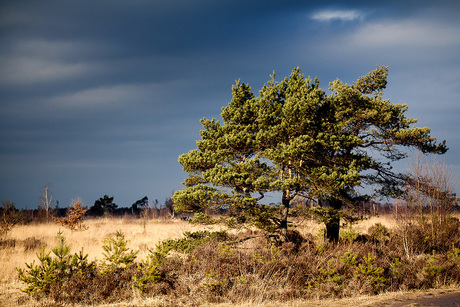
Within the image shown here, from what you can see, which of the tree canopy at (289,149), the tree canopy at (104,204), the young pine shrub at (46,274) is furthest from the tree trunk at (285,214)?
the tree canopy at (104,204)

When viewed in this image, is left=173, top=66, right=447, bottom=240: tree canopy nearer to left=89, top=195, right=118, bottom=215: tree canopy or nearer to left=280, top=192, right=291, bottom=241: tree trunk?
left=280, top=192, right=291, bottom=241: tree trunk

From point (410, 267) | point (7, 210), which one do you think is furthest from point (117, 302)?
point (7, 210)

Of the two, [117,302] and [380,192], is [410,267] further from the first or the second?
[117,302]

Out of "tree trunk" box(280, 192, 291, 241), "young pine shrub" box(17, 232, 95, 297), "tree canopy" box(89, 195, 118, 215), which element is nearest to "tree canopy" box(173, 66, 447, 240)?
"tree trunk" box(280, 192, 291, 241)

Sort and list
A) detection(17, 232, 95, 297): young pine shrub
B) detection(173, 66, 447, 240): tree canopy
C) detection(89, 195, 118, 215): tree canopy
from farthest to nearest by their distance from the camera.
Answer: detection(89, 195, 118, 215): tree canopy
detection(173, 66, 447, 240): tree canopy
detection(17, 232, 95, 297): young pine shrub

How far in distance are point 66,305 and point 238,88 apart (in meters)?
10.5

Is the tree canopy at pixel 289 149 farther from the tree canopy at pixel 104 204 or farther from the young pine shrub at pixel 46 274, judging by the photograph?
the tree canopy at pixel 104 204

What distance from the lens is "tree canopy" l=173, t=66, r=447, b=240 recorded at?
12.5 metres

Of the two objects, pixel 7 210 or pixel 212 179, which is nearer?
pixel 212 179

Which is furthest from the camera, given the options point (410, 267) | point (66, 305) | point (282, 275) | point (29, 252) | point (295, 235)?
point (29, 252)

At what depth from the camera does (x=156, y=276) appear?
9172mm

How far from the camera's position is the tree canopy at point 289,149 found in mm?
12492

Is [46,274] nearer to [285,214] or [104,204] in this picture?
[285,214]

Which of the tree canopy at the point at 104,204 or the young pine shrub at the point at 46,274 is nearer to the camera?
the young pine shrub at the point at 46,274
